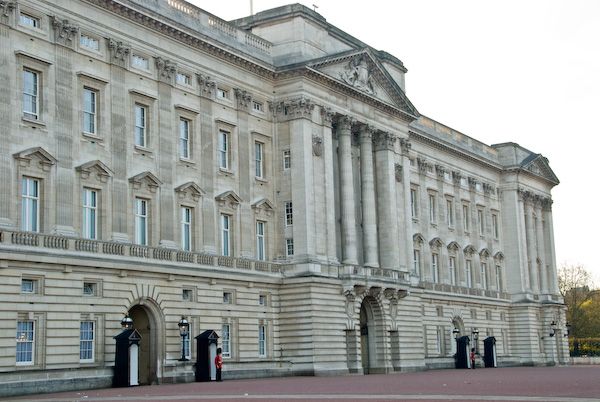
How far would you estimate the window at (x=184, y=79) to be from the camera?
186 ft

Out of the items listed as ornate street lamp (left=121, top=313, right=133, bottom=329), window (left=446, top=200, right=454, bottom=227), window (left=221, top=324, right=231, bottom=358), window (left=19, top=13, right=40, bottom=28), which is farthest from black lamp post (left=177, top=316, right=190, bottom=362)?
window (left=446, top=200, right=454, bottom=227)

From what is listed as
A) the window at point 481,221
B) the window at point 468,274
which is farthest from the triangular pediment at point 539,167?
the window at point 468,274

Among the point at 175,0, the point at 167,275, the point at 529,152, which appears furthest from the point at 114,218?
the point at 529,152

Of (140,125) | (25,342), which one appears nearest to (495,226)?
(140,125)

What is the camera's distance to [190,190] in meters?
56.3

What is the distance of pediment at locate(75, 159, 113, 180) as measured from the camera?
48.7 m

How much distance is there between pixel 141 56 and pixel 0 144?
473 inches

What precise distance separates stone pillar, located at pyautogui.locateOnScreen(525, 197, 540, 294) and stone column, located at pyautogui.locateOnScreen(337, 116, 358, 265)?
136ft

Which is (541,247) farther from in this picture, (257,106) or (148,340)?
(148,340)

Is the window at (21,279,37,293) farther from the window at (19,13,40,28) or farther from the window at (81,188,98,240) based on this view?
the window at (19,13,40,28)

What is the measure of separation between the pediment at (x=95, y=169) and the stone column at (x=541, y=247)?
67.3 meters

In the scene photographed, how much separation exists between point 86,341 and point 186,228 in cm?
1098

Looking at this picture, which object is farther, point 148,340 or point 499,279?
point 499,279

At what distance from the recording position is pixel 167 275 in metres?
52.8
